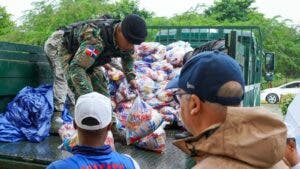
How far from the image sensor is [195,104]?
1340mm

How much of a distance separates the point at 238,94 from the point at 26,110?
11.3ft

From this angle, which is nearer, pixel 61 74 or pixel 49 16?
pixel 61 74

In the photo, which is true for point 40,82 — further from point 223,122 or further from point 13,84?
point 223,122

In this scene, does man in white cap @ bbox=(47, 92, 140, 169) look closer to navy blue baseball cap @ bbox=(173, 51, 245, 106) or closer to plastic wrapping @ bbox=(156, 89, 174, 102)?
navy blue baseball cap @ bbox=(173, 51, 245, 106)

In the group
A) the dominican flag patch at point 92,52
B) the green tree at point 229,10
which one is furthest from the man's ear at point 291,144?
the green tree at point 229,10

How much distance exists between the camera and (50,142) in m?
4.14

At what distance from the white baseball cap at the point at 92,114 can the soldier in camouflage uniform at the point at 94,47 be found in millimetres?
1694

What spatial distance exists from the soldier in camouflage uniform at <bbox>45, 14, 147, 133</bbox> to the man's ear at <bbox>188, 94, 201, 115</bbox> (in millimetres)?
2623

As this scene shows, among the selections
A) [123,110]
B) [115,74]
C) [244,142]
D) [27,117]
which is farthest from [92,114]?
[115,74]

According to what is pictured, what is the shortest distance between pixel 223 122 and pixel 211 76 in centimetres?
13

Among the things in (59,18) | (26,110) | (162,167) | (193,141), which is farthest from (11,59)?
(59,18)

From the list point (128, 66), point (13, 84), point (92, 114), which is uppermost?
point (92, 114)

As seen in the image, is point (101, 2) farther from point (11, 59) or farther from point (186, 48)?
point (11, 59)

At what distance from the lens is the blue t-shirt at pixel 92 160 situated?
212 cm
